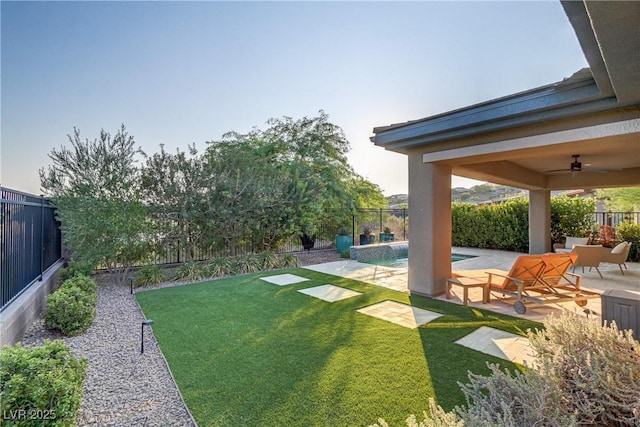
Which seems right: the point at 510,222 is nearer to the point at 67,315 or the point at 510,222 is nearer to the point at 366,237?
the point at 366,237

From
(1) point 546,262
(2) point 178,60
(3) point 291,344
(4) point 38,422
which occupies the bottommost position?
(3) point 291,344

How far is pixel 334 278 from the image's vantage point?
29.3 ft

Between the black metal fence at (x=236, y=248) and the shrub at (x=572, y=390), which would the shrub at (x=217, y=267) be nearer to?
the black metal fence at (x=236, y=248)

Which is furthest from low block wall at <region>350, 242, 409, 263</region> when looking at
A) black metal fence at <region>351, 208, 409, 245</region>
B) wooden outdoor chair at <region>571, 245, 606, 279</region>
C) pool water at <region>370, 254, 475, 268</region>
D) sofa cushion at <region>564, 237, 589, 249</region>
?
sofa cushion at <region>564, 237, 589, 249</region>

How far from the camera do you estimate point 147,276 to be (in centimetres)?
865

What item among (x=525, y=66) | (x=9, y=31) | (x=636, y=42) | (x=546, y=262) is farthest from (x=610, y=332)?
(x=9, y=31)

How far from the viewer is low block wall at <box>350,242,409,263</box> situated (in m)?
12.1

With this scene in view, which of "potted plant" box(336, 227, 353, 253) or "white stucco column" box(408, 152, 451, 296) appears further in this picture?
"potted plant" box(336, 227, 353, 253)

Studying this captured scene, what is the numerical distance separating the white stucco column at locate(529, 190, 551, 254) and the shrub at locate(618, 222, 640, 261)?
2.26 m

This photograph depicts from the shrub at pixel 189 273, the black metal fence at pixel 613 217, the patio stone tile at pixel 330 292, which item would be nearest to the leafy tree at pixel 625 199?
the black metal fence at pixel 613 217

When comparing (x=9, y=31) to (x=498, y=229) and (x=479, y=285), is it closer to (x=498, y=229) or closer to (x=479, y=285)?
(x=479, y=285)

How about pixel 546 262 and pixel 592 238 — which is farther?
pixel 592 238

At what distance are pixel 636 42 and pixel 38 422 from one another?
515 centimetres

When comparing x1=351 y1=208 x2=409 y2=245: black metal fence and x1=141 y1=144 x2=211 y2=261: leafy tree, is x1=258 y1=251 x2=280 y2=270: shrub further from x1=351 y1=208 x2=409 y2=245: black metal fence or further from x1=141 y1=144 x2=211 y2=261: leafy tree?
x1=351 y1=208 x2=409 y2=245: black metal fence
